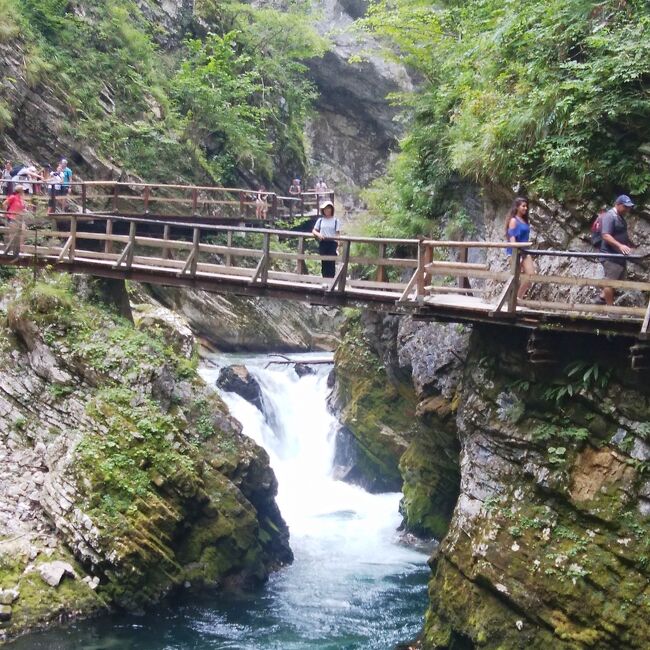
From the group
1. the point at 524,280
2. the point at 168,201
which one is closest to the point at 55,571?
the point at 524,280

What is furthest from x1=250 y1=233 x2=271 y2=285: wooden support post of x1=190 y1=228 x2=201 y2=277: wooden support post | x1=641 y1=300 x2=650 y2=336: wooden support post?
x1=641 y1=300 x2=650 y2=336: wooden support post

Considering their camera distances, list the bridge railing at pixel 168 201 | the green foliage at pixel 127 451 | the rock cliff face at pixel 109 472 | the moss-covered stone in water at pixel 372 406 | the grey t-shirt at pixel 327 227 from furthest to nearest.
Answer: the moss-covered stone in water at pixel 372 406 → the bridge railing at pixel 168 201 → the grey t-shirt at pixel 327 227 → the green foliage at pixel 127 451 → the rock cliff face at pixel 109 472

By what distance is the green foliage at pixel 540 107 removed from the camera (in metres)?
11.3

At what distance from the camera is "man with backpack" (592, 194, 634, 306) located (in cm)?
1027

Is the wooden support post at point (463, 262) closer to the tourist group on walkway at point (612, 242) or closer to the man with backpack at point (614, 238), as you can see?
the tourist group on walkway at point (612, 242)

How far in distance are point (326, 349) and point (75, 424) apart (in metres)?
18.1

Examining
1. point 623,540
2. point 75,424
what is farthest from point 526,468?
point 75,424

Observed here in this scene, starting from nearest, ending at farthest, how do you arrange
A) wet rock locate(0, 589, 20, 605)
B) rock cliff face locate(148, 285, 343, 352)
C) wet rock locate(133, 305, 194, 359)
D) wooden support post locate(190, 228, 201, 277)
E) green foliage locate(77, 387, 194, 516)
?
wet rock locate(0, 589, 20, 605) → green foliage locate(77, 387, 194, 516) → wooden support post locate(190, 228, 201, 277) → wet rock locate(133, 305, 194, 359) → rock cliff face locate(148, 285, 343, 352)

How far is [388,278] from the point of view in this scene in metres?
18.1

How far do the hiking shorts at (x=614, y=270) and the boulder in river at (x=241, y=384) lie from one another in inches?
540

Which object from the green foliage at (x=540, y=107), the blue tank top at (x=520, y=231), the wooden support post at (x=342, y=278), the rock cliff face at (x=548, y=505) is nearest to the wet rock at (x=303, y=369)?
the green foliage at (x=540, y=107)

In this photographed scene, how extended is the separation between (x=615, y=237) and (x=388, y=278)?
809cm

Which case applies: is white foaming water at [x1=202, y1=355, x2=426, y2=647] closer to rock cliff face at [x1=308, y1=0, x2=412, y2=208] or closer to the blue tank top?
the blue tank top

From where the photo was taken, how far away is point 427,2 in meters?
19.6
